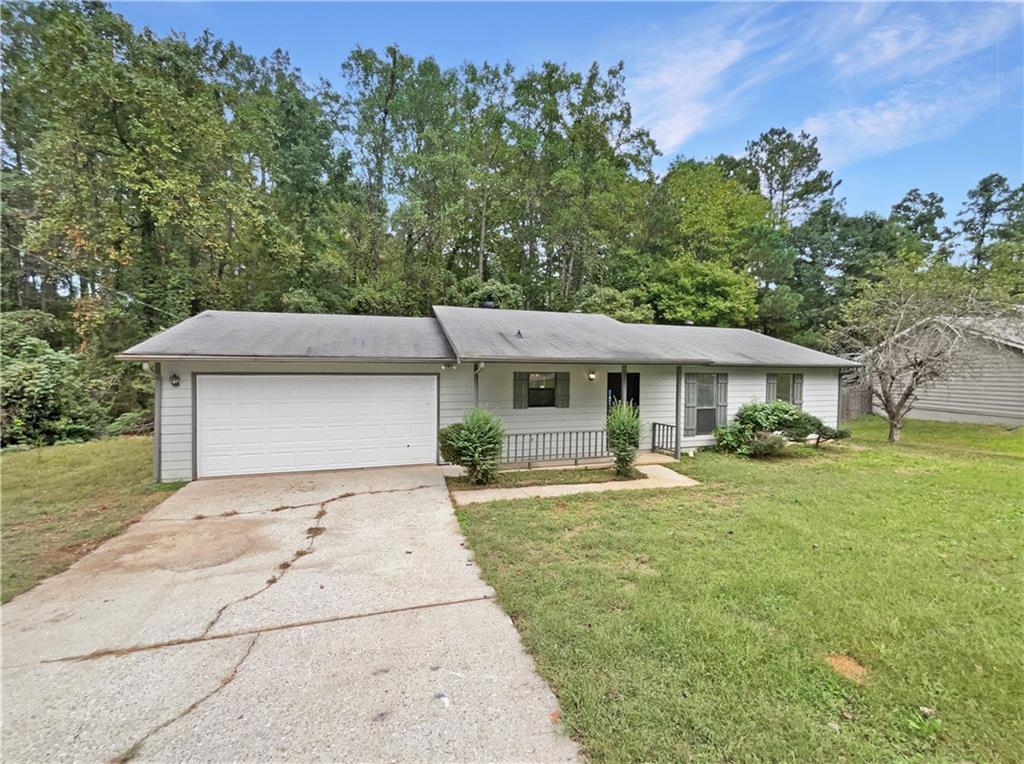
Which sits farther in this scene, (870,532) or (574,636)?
(870,532)

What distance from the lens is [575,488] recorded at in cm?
684

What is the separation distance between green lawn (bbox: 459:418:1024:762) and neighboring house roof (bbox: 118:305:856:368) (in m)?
3.14

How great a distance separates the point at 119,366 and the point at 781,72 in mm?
19388

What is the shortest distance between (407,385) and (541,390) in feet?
9.40

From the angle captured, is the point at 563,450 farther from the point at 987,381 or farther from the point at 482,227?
the point at 987,381

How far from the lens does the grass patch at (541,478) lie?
6.98 meters

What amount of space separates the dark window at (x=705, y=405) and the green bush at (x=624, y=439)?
11.7ft

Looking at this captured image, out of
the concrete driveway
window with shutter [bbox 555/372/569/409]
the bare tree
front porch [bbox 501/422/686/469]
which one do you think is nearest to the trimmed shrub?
front porch [bbox 501/422/686/469]

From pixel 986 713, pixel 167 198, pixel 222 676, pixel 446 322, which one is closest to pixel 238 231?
pixel 167 198

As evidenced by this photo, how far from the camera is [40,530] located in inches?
197

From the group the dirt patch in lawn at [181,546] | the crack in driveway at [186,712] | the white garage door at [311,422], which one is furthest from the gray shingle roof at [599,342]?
the crack in driveway at [186,712]

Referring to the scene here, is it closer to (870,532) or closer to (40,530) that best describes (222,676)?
(40,530)

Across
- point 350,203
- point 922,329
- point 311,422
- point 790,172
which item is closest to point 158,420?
point 311,422

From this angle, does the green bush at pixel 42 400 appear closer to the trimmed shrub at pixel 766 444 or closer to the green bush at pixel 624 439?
the green bush at pixel 624 439
